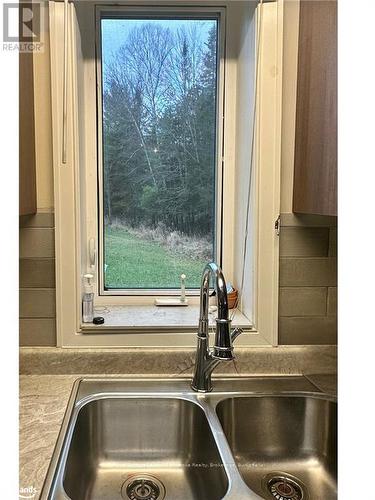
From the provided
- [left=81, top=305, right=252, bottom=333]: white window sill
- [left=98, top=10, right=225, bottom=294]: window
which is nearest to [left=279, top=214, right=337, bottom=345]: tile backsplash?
[left=81, top=305, right=252, bottom=333]: white window sill

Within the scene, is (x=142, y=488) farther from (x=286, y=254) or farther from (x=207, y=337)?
(x=286, y=254)

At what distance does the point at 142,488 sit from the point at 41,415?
31cm

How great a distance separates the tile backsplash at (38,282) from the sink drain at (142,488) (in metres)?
0.44

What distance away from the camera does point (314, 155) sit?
998mm

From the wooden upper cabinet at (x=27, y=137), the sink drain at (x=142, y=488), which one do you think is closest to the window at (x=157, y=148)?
the wooden upper cabinet at (x=27, y=137)

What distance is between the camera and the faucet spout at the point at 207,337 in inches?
36.1

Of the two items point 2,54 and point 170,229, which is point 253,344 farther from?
point 2,54

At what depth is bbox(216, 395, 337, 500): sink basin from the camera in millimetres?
1016

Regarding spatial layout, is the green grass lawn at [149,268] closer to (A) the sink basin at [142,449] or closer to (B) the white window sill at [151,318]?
(B) the white window sill at [151,318]

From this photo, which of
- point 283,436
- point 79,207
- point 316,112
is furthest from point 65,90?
point 283,436

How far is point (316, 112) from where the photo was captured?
0.99 m
